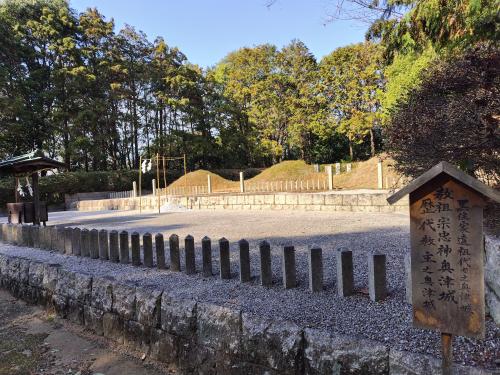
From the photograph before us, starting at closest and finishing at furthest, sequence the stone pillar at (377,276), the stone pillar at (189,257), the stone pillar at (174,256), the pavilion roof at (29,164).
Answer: the stone pillar at (377,276) → the stone pillar at (189,257) → the stone pillar at (174,256) → the pavilion roof at (29,164)

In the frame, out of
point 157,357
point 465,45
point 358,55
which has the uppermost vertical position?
point 358,55

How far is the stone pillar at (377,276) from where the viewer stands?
7.77 ft

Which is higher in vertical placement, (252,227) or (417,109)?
(417,109)

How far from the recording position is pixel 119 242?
4.15m

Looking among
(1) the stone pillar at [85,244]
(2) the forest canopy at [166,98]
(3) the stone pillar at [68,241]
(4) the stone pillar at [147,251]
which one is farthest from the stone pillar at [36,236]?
(2) the forest canopy at [166,98]

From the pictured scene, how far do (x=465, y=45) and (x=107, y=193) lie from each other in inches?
808

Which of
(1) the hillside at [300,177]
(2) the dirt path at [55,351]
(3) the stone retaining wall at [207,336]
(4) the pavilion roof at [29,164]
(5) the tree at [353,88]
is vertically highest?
(5) the tree at [353,88]

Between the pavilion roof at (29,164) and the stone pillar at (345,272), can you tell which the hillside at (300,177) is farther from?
the stone pillar at (345,272)

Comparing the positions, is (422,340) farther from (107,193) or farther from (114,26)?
(114,26)

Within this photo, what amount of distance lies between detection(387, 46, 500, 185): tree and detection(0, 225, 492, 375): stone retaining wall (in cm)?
283

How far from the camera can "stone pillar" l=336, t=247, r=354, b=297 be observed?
2488 mm

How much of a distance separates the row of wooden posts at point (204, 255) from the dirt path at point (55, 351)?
834 millimetres

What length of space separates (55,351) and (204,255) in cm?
144

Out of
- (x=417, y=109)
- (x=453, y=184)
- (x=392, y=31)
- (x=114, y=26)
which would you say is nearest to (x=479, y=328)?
(x=453, y=184)
